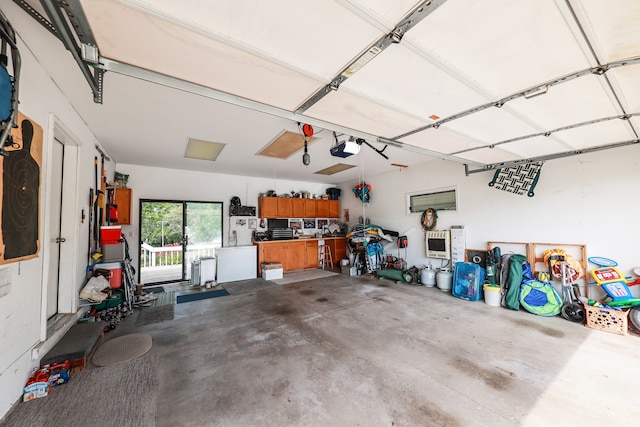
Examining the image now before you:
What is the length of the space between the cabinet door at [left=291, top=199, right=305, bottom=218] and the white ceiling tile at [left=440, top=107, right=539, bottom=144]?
548cm

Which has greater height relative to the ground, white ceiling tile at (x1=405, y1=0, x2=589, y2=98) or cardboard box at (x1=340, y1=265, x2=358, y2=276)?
white ceiling tile at (x1=405, y1=0, x2=589, y2=98)

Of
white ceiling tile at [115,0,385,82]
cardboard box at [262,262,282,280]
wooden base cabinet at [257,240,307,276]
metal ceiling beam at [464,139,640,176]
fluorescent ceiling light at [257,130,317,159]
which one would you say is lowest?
cardboard box at [262,262,282,280]

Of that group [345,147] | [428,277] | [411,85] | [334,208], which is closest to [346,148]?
[345,147]

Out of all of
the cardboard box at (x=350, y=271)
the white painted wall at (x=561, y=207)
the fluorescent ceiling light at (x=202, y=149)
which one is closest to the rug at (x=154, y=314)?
the fluorescent ceiling light at (x=202, y=149)

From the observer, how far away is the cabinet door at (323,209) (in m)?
8.34

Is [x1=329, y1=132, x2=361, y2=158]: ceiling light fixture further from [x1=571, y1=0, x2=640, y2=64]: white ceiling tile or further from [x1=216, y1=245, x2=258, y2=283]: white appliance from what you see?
[x1=216, y1=245, x2=258, y2=283]: white appliance

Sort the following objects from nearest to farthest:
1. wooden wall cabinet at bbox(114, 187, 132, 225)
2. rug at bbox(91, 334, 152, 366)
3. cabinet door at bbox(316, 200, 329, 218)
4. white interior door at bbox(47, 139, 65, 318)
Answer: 1. rug at bbox(91, 334, 152, 366)
2. white interior door at bbox(47, 139, 65, 318)
3. wooden wall cabinet at bbox(114, 187, 132, 225)
4. cabinet door at bbox(316, 200, 329, 218)

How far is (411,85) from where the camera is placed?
194cm

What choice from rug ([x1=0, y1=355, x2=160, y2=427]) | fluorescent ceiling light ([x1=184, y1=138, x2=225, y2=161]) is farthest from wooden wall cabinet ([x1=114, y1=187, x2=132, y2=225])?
rug ([x1=0, y1=355, x2=160, y2=427])

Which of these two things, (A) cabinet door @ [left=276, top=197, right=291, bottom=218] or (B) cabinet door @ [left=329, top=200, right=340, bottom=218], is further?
(B) cabinet door @ [left=329, top=200, right=340, bottom=218]

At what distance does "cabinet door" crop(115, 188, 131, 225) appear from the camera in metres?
5.00

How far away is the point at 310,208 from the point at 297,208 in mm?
509

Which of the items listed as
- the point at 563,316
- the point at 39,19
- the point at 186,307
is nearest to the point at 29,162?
the point at 39,19

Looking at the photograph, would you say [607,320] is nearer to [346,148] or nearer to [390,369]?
[390,369]
